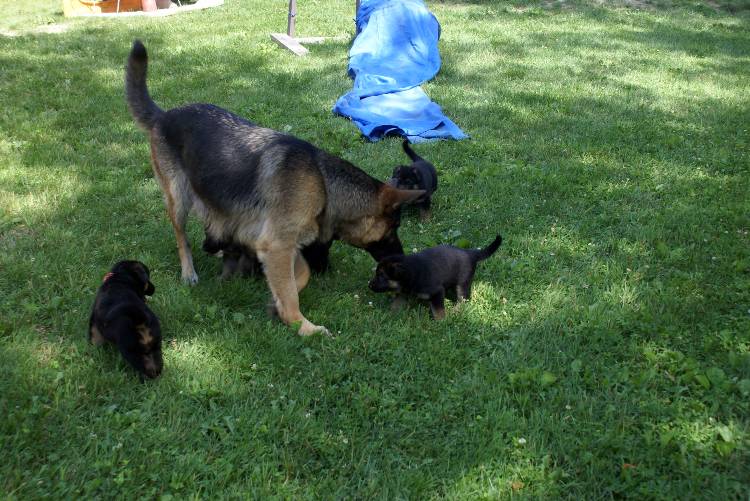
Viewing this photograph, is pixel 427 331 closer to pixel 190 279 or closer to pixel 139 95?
pixel 190 279

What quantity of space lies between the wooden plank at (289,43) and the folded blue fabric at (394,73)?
120cm

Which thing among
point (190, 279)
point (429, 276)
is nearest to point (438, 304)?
point (429, 276)

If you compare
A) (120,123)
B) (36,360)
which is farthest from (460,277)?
(120,123)

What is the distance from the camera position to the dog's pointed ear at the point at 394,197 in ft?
15.3

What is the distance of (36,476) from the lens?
299 cm

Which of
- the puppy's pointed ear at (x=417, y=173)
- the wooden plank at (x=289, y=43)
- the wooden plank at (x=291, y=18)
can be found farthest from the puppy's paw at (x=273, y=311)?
the wooden plank at (x=291, y=18)

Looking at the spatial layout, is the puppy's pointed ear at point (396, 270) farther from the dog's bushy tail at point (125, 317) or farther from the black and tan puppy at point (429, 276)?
the dog's bushy tail at point (125, 317)

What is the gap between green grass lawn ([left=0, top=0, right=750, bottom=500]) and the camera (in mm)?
3219

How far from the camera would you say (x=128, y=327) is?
11.9 ft

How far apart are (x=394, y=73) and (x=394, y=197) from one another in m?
5.72

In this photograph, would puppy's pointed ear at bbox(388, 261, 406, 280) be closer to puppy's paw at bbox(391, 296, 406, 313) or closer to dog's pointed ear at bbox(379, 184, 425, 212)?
puppy's paw at bbox(391, 296, 406, 313)

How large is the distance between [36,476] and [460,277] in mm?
3138

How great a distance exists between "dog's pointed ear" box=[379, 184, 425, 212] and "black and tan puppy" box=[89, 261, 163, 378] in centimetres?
192

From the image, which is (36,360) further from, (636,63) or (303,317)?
(636,63)
